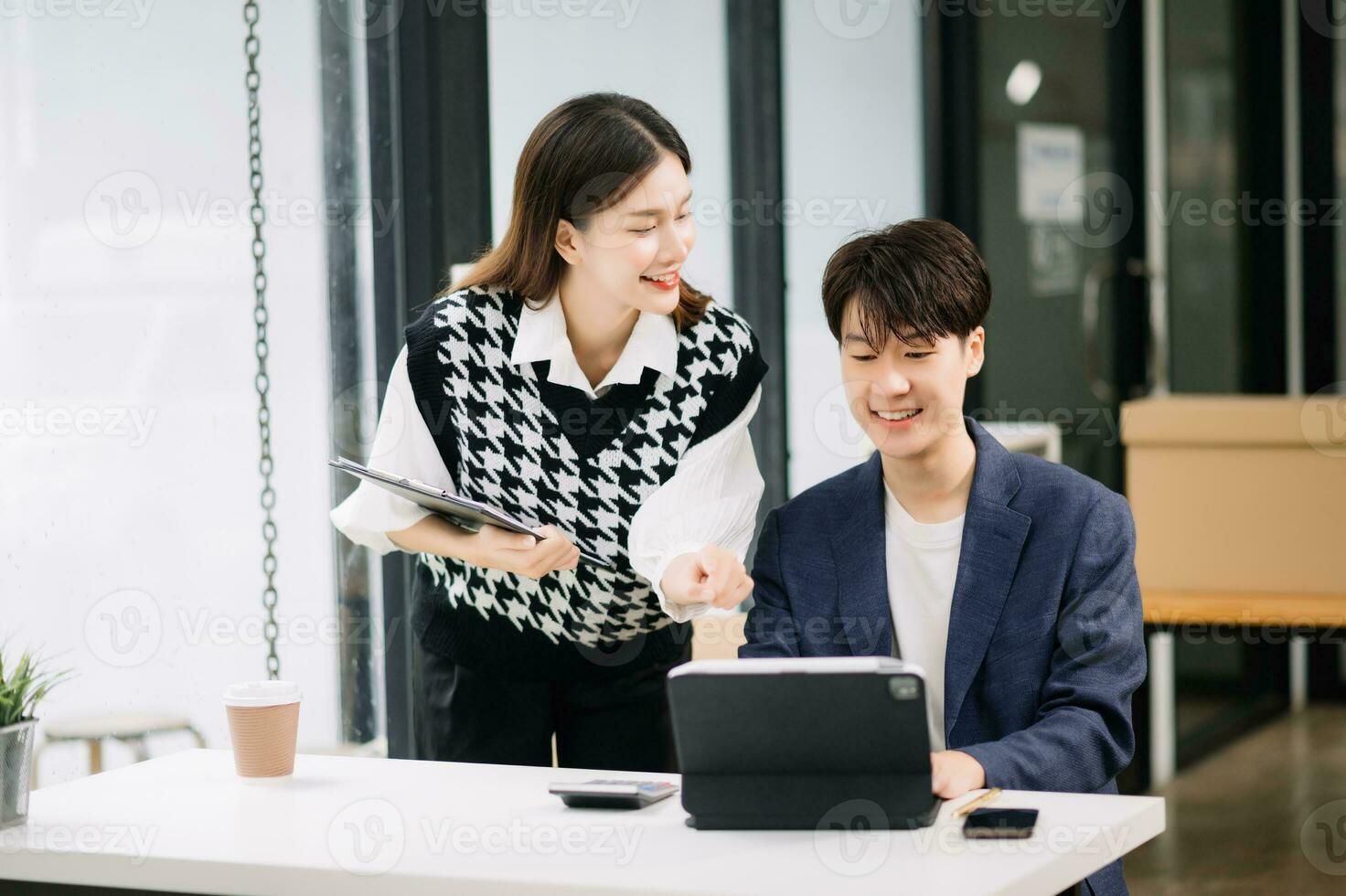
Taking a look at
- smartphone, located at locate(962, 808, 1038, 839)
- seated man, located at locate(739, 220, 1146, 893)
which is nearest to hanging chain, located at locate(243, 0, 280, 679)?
seated man, located at locate(739, 220, 1146, 893)

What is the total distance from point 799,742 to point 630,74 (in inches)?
98.8

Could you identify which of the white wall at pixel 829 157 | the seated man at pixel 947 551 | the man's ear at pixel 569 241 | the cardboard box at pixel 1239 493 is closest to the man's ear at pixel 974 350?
the seated man at pixel 947 551

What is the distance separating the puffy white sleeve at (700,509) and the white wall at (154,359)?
0.93m

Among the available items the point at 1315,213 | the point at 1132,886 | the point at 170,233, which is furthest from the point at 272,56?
the point at 1315,213

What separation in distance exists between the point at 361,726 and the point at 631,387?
1226 millimetres

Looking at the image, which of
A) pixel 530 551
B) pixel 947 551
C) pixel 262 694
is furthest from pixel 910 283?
pixel 262 694

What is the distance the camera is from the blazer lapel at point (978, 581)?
6.15ft

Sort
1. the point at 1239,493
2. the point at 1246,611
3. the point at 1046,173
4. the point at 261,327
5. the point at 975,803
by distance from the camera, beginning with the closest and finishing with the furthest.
A: the point at 975,803 → the point at 261,327 → the point at 1246,611 → the point at 1239,493 → the point at 1046,173

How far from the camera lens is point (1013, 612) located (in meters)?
1.88

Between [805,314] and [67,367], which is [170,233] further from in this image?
[805,314]

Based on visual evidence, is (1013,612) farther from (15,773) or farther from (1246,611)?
(1246,611)

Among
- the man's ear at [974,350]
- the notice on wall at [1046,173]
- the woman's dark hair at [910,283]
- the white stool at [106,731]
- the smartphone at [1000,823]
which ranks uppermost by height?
the notice on wall at [1046,173]

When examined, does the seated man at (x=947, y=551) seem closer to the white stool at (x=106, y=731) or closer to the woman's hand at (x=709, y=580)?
the woman's hand at (x=709, y=580)

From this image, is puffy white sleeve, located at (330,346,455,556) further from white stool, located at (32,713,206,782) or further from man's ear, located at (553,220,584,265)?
white stool, located at (32,713,206,782)
